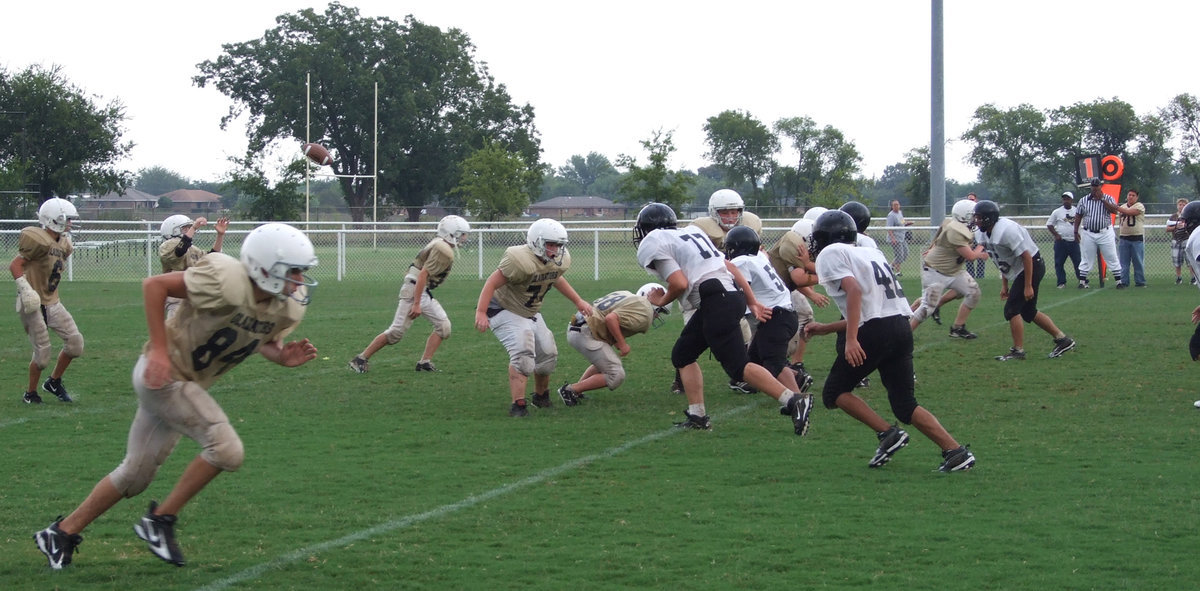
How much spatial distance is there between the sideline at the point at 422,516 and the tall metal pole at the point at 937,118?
11.4 meters

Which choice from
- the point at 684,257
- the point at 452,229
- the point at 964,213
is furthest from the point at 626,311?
the point at 964,213

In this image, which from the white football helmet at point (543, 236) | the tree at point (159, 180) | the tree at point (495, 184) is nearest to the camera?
the white football helmet at point (543, 236)

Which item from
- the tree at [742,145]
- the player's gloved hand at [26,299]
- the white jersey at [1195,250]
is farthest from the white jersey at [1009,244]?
the tree at [742,145]

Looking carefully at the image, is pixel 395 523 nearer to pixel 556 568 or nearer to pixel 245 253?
pixel 556 568

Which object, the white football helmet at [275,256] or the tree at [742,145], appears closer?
the white football helmet at [275,256]

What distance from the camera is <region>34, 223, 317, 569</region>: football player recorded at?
4789mm

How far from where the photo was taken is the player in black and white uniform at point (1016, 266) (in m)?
11.0

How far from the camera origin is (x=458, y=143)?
57219 mm

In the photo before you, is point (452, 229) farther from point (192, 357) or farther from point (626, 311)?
point (192, 357)

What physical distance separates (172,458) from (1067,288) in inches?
686

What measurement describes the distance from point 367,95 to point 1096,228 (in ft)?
135

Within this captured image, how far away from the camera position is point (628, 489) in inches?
253

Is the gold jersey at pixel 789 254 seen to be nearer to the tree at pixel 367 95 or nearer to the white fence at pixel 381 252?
the white fence at pixel 381 252

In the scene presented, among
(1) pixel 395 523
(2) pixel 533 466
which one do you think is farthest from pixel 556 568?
(2) pixel 533 466
